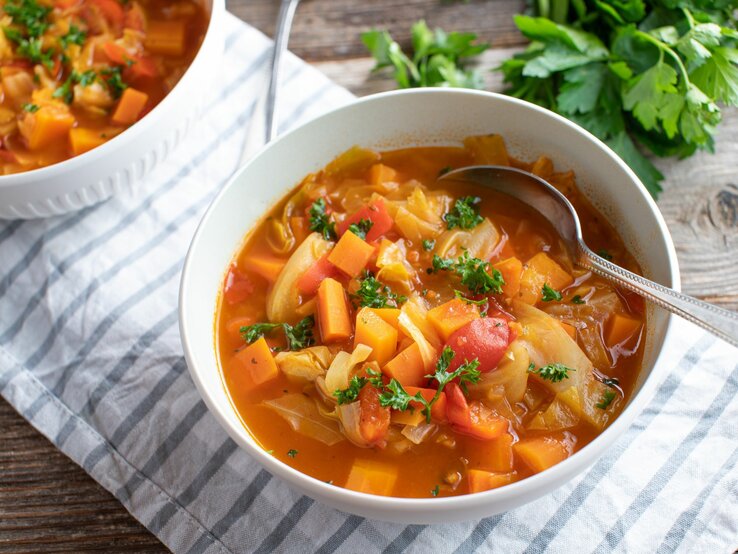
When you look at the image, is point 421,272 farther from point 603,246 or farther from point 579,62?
point 579,62

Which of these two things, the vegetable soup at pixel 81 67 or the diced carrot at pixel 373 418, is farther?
the vegetable soup at pixel 81 67

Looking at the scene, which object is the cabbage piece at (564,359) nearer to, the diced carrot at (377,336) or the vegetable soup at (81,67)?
the diced carrot at (377,336)

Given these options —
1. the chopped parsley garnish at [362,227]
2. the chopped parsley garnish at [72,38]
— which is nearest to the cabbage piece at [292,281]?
the chopped parsley garnish at [362,227]

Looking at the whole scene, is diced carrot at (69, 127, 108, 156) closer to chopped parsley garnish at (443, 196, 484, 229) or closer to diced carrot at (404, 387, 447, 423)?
chopped parsley garnish at (443, 196, 484, 229)

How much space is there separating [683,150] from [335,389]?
2066 mm

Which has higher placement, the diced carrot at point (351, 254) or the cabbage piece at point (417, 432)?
the diced carrot at point (351, 254)

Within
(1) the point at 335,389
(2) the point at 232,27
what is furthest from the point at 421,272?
(2) the point at 232,27

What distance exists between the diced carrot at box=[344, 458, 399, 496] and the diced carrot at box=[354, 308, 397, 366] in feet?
1.09

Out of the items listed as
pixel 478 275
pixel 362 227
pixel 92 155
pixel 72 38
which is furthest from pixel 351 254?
pixel 72 38

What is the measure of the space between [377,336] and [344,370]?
6.2 inches

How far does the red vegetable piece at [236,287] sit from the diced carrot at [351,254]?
36 centimetres

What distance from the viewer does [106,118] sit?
3639 millimetres

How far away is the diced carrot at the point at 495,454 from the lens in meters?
2.58

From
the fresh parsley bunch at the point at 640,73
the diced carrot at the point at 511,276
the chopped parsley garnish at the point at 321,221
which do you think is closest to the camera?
the diced carrot at the point at 511,276
